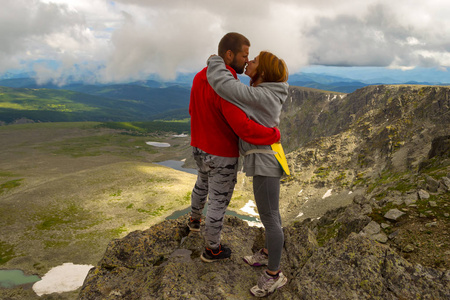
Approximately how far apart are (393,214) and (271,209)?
357 inches

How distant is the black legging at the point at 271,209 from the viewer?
6137 millimetres

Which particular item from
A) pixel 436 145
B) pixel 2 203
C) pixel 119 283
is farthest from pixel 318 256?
pixel 2 203

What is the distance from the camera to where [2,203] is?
7806 centimetres

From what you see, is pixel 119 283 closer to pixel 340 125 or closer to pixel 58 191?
pixel 58 191

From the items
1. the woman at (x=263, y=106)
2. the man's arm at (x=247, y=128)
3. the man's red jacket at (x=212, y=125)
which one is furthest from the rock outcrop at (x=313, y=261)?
the man's arm at (x=247, y=128)

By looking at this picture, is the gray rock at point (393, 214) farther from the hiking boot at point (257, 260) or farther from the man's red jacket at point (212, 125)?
the man's red jacket at point (212, 125)

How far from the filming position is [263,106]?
19.2 feet

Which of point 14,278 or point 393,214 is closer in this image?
point 393,214

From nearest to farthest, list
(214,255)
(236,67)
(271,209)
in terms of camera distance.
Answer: (236,67) < (271,209) < (214,255)

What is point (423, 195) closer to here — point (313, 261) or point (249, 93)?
point (313, 261)

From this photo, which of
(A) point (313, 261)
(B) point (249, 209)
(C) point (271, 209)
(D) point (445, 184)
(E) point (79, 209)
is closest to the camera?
(C) point (271, 209)

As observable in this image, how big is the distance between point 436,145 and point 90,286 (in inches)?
1985

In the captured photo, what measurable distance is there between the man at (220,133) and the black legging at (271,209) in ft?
3.07

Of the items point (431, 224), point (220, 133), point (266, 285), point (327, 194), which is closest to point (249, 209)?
point (327, 194)
